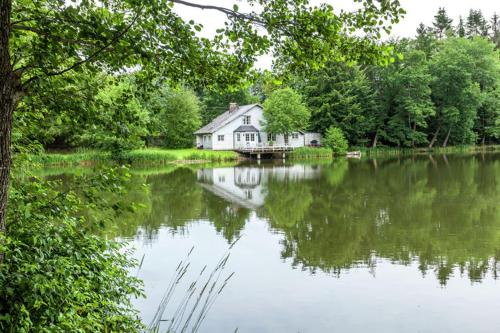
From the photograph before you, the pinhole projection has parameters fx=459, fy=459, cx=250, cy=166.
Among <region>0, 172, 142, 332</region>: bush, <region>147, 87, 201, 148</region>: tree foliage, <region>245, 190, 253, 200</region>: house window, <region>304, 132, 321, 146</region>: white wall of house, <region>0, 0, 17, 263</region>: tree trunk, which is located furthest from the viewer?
<region>304, 132, 321, 146</region>: white wall of house

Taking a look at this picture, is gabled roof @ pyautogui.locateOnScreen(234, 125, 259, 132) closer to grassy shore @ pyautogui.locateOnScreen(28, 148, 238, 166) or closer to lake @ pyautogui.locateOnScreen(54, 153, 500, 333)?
grassy shore @ pyautogui.locateOnScreen(28, 148, 238, 166)

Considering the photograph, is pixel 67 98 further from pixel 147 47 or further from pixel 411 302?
pixel 411 302

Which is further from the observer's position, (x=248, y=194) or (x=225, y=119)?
(x=225, y=119)

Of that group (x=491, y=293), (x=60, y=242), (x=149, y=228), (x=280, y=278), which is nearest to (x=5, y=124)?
(x=60, y=242)

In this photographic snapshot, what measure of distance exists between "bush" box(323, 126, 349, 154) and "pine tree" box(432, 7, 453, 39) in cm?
4125

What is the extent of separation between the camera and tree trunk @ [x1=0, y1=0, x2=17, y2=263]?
332 centimetres

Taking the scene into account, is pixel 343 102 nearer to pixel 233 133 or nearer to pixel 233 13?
pixel 233 133

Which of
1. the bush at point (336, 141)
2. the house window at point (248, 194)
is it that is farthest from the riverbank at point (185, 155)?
the house window at point (248, 194)

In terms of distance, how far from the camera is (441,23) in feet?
258

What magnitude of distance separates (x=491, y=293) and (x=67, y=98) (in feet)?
22.7

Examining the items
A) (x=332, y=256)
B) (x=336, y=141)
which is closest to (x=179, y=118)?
(x=336, y=141)

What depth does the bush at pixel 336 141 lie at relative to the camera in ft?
160

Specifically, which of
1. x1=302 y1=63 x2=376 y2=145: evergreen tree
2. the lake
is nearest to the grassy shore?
x1=302 y1=63 x2=376 y2=145: evergreen tree

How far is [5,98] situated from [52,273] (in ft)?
4.58
